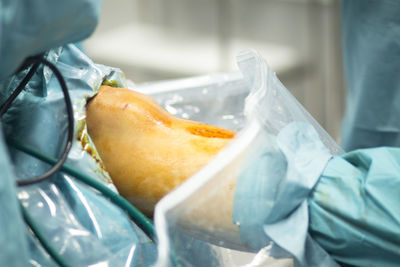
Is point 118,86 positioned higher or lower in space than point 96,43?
higher

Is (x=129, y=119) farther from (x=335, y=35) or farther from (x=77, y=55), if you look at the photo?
(x=335, y=35)

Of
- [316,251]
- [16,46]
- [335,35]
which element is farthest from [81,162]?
[335,35]

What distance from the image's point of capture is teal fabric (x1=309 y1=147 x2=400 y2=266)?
628 mm

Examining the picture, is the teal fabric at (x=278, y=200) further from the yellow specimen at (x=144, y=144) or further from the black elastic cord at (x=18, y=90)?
the black elastic cord at (x=18, y=90)

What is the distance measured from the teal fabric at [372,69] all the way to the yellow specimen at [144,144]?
715 millimetres

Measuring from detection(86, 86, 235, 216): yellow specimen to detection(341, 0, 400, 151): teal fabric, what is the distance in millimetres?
715

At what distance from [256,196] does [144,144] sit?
0.18 meters

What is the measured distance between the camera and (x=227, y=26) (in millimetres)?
2672

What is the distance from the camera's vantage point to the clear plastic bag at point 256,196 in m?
0.59

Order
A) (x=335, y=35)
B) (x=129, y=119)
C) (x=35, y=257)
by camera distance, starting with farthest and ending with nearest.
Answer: (x=335, y=35)
(x=129, y=119)
(x=35, y=257)

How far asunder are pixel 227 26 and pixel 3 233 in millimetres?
2302

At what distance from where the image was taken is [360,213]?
630 millimetres

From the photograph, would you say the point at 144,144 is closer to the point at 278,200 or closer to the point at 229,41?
the point at 278,200

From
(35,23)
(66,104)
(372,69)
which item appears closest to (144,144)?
(66,104)
